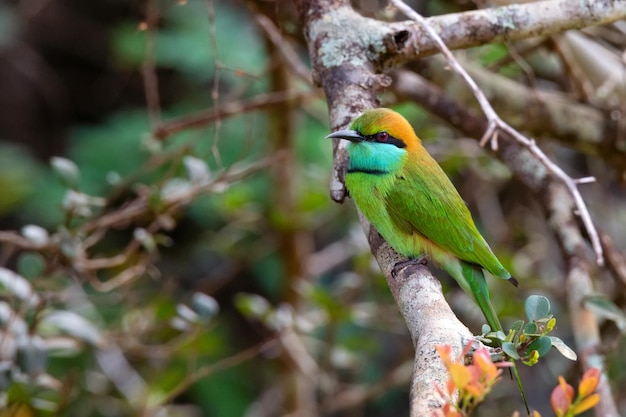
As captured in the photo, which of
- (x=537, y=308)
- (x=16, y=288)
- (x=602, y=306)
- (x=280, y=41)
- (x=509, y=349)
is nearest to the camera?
(x=509, y=349)

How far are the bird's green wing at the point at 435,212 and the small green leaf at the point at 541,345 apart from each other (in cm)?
78

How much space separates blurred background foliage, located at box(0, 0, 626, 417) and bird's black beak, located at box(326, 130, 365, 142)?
639 mm

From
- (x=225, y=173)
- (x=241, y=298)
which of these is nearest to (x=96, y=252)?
(x=241, y=298)

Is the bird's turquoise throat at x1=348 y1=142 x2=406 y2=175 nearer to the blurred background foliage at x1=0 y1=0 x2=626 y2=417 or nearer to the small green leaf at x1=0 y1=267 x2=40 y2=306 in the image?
the blurred background foliage at x1=0 y1=0 x2=626 y2=417

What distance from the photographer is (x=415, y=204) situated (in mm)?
2172

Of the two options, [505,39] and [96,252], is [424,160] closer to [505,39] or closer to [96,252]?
[505,39]

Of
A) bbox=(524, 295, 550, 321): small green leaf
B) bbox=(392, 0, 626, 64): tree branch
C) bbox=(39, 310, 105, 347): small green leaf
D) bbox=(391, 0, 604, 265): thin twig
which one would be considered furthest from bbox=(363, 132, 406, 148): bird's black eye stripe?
bbox=(39, 310, 105, 347): small green leaf

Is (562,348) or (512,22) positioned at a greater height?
(512,22)

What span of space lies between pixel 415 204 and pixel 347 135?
0.35 meters

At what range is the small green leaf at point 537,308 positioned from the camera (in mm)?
1451

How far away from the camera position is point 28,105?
19.2ft

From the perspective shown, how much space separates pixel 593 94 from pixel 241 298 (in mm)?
1512

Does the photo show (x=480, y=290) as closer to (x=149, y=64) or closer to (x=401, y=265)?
(x=401, y=265)

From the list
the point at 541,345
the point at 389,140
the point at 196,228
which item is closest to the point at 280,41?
the point at 389,140
